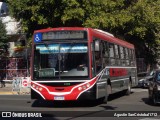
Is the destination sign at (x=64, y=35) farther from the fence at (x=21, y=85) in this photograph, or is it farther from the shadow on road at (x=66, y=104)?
the fence at (x=21, y=85)

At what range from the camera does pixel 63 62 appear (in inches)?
655

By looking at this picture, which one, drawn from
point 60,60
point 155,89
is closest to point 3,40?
point 60,60

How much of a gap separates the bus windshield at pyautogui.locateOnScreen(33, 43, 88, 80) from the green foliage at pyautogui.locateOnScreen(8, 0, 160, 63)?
11573 mm


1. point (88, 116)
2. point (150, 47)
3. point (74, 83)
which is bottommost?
point (88, 116)

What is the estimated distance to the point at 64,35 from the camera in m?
16.9

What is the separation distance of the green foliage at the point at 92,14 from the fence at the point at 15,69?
3647 mm

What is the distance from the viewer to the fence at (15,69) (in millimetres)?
35188

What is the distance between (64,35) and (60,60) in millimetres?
1037

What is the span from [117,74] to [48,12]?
10.9 metres

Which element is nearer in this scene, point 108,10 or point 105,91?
point 105,91

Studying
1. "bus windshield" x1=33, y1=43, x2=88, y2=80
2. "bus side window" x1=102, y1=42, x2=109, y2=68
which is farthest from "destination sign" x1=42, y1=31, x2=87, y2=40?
"bus side window" x1=102, y1=42, x2=109, y2=68

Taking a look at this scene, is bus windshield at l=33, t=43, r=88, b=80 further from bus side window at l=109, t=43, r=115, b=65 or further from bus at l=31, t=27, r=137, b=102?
bus side window at l=109, t=43, r=115, b=65

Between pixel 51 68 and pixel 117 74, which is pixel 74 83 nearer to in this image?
pixel 51 68

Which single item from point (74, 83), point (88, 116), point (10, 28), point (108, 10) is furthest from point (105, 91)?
point (10, 28)
